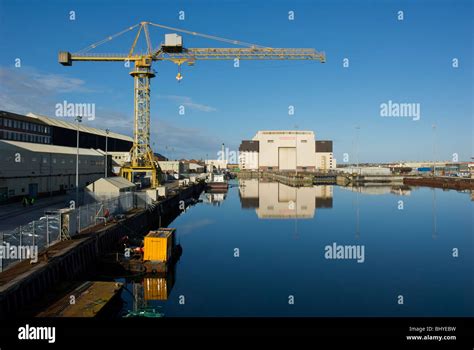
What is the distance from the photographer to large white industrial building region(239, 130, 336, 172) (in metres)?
168

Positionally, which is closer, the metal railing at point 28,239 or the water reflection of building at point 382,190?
the metal railing at point 28,239

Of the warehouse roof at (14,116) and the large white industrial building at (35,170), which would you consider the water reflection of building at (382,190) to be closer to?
the large white industrial building at (35,170)

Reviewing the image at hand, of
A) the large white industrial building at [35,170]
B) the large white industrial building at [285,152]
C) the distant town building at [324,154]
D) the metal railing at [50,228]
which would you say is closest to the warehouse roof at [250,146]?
the large white industrial building at [285,152]

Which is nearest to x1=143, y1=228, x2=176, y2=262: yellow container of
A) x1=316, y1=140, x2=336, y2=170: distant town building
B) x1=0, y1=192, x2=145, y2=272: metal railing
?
x1=0, y1=192, x2=145, y2=272: metal railing

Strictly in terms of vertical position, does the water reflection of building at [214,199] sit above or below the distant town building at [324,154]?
below

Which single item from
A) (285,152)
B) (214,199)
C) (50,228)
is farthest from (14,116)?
(285,152)

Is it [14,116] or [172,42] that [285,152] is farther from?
[14,116]

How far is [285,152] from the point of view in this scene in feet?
562

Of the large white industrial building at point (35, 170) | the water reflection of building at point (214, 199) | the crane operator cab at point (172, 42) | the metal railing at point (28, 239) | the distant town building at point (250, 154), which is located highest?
the crane operator cab at point (172, 42)

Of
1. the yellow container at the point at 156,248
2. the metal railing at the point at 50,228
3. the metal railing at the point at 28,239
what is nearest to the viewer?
the metal railing at the point at 28,239

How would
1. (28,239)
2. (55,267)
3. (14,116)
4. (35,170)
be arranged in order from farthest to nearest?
(14,116) → (35,170) → (28,239) → (55,267)

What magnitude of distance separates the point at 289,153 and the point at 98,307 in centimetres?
16135

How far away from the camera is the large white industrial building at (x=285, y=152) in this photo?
168 m
